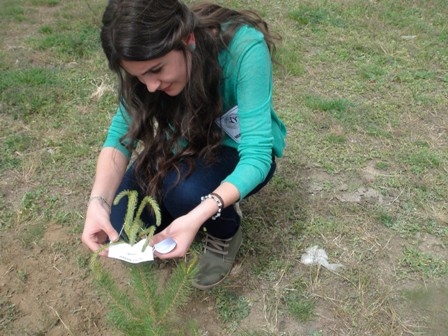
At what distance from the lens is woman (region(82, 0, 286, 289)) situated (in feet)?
5.03

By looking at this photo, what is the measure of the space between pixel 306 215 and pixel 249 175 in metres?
0.89

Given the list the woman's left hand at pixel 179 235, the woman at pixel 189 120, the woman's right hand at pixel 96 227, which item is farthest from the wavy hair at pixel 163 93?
the woman's left hand at pixel 179 235

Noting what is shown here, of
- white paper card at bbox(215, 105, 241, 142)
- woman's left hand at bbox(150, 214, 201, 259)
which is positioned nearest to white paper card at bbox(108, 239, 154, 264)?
woman's left hand at bbox(150, 214, 201, 259)

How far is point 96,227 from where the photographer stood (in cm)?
176

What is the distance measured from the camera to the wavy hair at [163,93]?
1.49 metres

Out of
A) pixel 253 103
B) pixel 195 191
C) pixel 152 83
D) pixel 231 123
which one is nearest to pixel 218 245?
pixel 195 191

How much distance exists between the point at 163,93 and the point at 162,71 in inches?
10.5

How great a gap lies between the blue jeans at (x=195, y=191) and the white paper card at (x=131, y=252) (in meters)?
0.49

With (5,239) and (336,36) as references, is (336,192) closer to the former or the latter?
(5,239)

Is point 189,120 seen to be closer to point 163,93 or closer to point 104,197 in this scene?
point 163,93

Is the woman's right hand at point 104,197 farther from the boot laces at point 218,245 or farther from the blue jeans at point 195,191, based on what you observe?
the boot laces at point 218,245

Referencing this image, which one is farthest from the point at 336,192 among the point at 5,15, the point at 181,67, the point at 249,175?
the point at 5,15

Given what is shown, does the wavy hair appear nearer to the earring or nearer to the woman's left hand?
the earring

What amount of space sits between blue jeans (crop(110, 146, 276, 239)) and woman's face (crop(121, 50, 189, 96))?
16.3 inches
